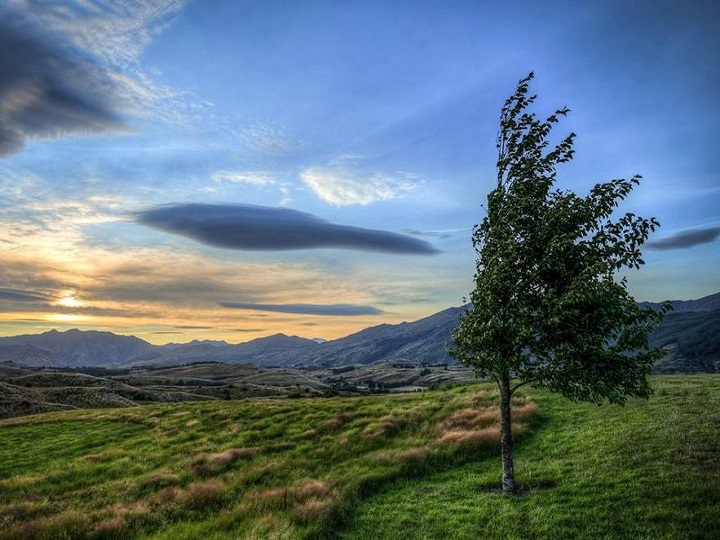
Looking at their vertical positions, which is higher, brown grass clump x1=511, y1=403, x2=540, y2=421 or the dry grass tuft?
brown grass clump x1=511, y1=403, x2=540, y2=421

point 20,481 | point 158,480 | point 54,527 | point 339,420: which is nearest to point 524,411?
point 339,420

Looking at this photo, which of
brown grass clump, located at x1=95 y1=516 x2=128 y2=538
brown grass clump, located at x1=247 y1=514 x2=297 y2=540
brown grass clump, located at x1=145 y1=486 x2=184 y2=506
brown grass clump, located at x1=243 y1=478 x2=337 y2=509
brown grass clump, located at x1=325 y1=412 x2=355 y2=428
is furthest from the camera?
brown grass clump, located at x1=325 y1=412 x2=355 y2=428

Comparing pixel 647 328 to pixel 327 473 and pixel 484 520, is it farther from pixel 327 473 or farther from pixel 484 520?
pixel 327 473

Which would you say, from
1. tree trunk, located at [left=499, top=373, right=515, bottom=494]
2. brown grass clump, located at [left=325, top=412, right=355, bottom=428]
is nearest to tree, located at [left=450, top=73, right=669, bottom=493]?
tree trunk, located at [left=499, top=373, right=515, bottom=494]

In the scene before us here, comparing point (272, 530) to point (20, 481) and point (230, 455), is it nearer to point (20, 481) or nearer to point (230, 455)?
point (230, 455)

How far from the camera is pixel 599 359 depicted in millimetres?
15844

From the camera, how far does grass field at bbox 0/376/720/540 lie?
50.2 feet

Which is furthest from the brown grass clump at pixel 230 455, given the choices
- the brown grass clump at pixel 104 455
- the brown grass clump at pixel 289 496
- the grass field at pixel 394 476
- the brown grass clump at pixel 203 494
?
the brown grass clump at pixel 104 455

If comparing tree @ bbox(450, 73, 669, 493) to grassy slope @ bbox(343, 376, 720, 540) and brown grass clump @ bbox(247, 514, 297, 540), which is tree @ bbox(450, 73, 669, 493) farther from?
brown grass clump @ bbox(247, 514, 297, 540)

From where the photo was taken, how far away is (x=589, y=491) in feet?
54.8

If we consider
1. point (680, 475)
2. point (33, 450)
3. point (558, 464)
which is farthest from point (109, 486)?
point (680, 475)

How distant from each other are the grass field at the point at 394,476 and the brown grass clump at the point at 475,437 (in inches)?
4.5

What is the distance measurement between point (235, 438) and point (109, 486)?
11234 millimetres

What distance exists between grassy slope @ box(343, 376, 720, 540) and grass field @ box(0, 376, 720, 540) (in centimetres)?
8
